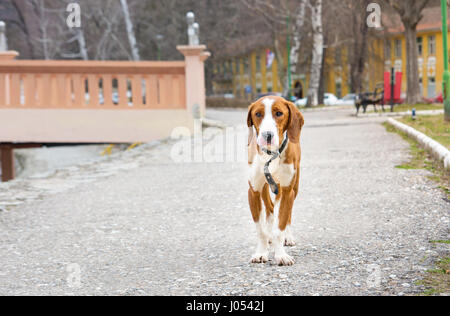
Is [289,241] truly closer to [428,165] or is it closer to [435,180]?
[435,180]

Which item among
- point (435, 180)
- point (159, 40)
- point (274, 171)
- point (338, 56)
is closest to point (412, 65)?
point (435, 180)

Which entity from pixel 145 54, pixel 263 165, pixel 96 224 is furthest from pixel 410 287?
pixel 145 54

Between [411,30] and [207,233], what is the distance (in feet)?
78.4

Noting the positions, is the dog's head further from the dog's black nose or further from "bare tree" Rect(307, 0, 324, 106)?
"bare tree" Rect(307, 0, 324, 106)

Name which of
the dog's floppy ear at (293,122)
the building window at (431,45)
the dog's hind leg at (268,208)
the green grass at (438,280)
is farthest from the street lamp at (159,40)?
the dog's floppy ear at (293,122)

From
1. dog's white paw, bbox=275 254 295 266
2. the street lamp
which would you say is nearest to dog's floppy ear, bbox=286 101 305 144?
dog's white paw, bbox=275 254 295 266

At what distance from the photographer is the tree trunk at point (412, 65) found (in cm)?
2755

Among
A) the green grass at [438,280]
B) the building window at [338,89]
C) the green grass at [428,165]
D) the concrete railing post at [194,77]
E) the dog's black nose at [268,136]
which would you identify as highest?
the building window at [338,89]

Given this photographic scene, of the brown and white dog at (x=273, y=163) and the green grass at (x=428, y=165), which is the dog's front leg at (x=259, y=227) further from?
the green grass at (x=428, y=165)

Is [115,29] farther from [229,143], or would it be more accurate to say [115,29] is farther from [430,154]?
[430,154]

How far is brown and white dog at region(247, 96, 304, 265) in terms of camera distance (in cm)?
359
